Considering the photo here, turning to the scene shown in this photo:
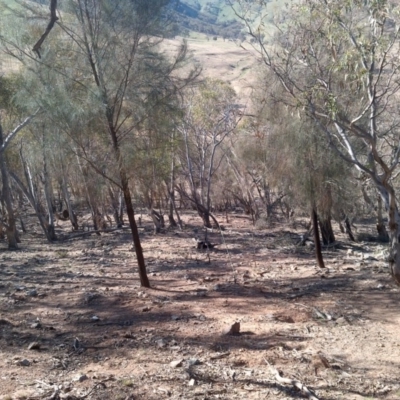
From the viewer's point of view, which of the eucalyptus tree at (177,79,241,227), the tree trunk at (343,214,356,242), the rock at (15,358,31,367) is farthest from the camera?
the eucalyptus tree at (177,79,241,227)

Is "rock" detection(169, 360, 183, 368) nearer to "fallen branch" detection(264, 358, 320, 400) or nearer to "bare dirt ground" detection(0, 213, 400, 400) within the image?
"bare dirt ground" detection(0, 213, 400, 400)

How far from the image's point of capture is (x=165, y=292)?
1121cm

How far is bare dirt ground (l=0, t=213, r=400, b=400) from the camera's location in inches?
247

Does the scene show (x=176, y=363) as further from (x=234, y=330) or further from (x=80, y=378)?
(x=234, y=330)

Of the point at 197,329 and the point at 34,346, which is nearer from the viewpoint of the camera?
the point at 34,346

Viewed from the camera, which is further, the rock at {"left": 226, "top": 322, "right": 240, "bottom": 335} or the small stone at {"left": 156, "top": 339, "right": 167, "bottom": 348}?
the rock at {"left": 226, "top": 322, "right": 240, "bottom": 335}

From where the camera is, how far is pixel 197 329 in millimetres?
8461

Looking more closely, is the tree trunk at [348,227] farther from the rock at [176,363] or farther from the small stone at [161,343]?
the rock at [176,363]

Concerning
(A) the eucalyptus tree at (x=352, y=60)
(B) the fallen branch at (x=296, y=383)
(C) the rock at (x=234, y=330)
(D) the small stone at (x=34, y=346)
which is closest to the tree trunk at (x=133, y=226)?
(A) the eucalyptus tree at (x=352, y=60)

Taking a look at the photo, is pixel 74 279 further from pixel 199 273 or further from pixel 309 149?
pixel 309 149

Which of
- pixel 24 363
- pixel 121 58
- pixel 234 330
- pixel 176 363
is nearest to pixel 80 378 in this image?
pixel 24 363

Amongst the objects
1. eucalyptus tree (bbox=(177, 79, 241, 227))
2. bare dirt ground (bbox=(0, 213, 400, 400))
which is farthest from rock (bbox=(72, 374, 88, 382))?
eucalyptus tree (bbox=(177, 79, 241, 227))

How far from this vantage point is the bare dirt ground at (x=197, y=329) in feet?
20.6

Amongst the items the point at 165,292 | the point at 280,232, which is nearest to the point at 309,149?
the point at 165,292
